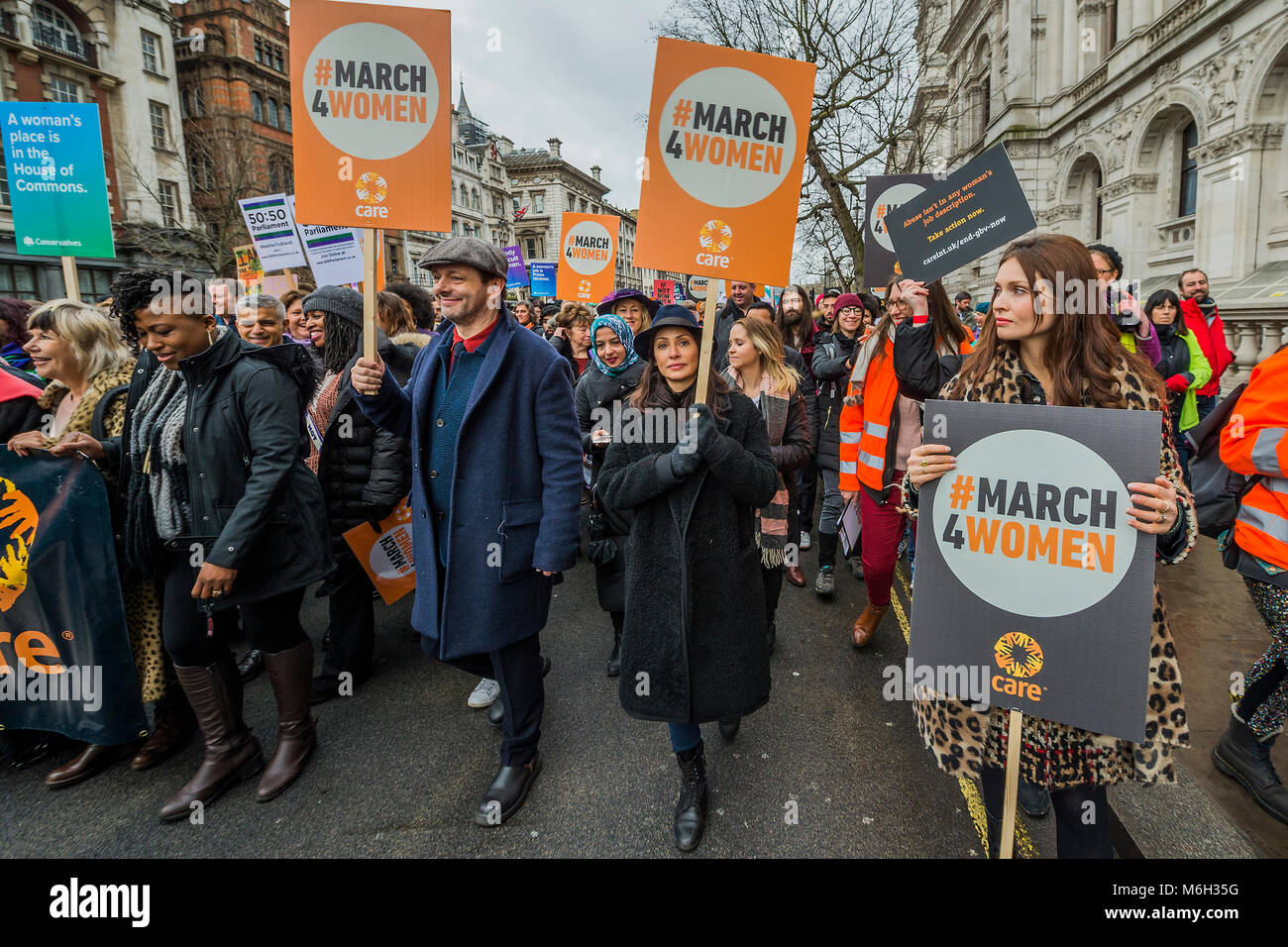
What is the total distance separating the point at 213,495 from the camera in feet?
9.27

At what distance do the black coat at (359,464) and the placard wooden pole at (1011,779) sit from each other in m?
3.08

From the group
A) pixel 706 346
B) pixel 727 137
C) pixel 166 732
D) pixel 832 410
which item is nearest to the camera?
pixel 706 346

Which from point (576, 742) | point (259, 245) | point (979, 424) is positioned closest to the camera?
point (979, 424)

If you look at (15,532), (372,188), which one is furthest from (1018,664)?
(15,532)

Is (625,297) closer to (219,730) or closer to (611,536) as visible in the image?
(611,536)

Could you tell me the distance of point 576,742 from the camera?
10.9ft

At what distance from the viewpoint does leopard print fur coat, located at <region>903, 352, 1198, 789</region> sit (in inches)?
73.7

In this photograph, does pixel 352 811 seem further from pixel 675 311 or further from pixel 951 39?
pixel 951 39

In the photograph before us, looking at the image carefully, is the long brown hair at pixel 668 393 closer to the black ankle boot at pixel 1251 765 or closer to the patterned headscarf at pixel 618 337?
the patterned headscarf at pixel 618 337

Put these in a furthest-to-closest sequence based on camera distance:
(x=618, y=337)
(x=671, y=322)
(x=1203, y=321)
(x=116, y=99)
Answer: (x=116, y=99) → (x=1203, y=321) → (x=618, y=337) → (x=671, y=322)

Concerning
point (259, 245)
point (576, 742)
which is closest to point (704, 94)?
point (576, 742)

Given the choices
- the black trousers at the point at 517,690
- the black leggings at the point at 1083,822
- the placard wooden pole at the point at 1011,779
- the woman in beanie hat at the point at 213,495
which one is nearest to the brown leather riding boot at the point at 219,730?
the woman in beanie hat at the point at 213,495

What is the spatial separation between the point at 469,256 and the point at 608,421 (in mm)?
1527
